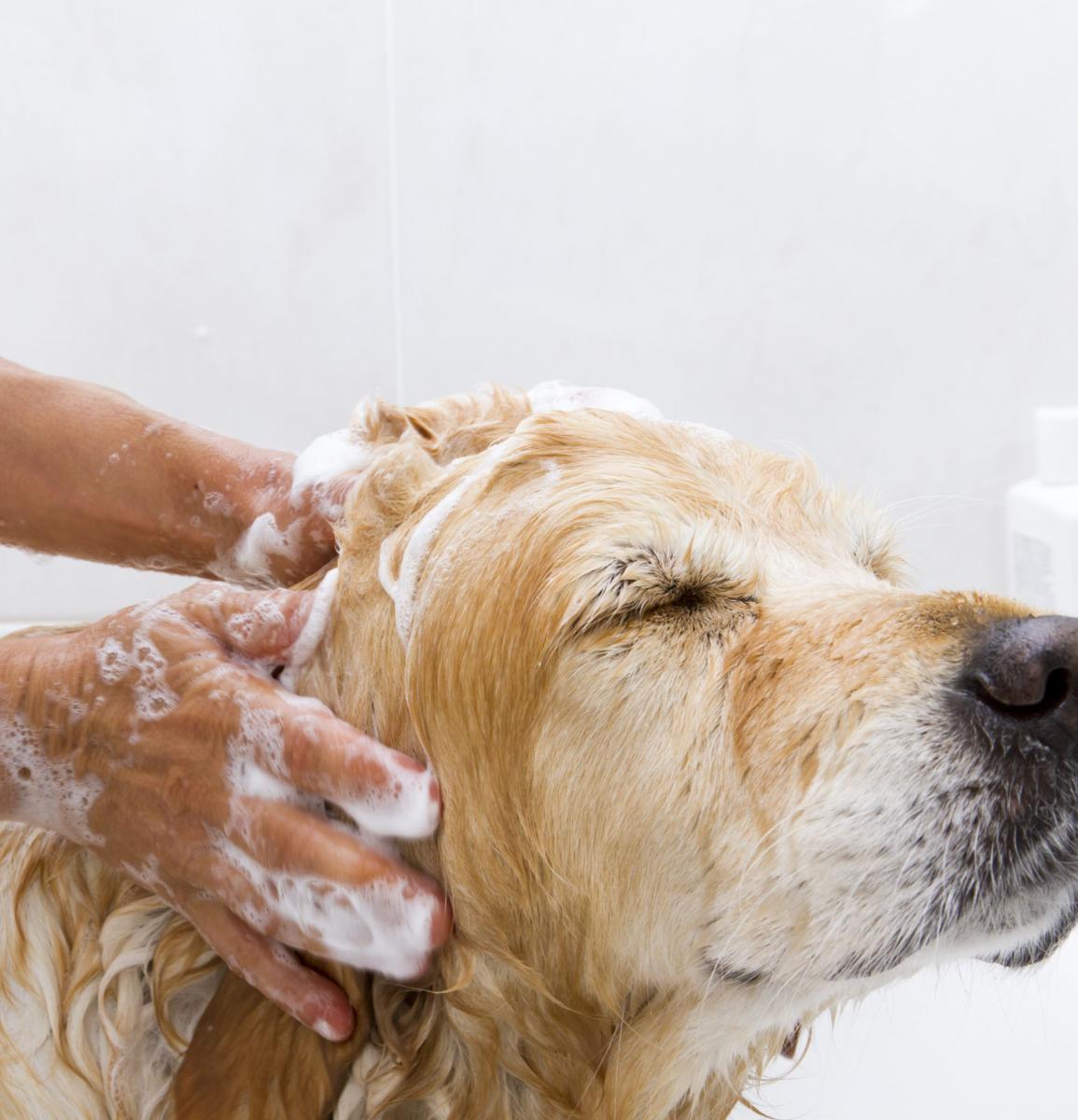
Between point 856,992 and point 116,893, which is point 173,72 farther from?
point 856,992

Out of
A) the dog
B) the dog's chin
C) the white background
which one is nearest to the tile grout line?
the white background

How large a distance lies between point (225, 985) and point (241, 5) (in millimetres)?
1640

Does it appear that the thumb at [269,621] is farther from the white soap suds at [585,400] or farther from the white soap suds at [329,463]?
the white soap suds at [585,400]

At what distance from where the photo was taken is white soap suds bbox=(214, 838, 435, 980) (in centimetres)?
90

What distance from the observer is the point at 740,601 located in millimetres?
914

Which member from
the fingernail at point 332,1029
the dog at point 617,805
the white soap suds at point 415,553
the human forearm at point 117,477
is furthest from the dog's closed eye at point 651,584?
the human forearm at point 117,477

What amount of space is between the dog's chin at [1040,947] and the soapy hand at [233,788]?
39cm

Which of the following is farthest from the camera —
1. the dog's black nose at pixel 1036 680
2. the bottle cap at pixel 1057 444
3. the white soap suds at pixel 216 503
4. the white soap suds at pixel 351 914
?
the bottle cap at pixel 1057 444

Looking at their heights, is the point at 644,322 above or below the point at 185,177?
below

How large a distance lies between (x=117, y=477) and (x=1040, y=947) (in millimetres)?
935

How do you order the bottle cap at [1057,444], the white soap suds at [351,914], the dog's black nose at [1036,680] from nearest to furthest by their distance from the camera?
the dog's black nose at [1036,680]
the white soap suds at [351,914]
the bottle cap at [1057,444]

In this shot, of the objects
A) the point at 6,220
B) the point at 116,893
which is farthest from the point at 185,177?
the point at 116,893

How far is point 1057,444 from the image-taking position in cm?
225

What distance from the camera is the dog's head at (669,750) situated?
0.81 m
